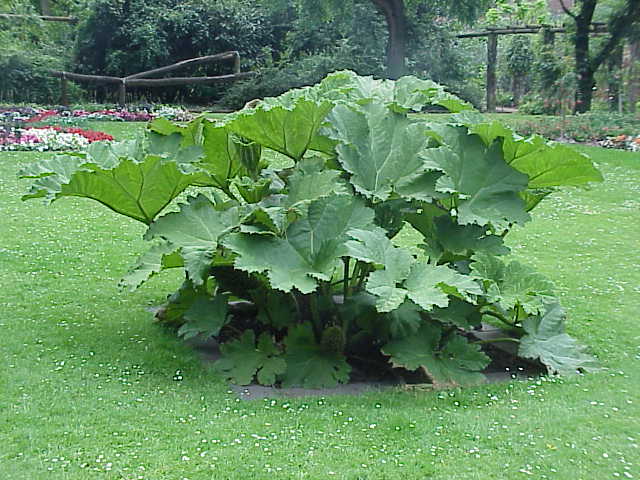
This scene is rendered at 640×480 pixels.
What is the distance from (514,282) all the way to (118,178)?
222 cm

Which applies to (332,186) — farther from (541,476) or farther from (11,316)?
(11,316)

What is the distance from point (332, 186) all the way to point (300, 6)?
60.2 feet

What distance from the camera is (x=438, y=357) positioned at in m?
4.14

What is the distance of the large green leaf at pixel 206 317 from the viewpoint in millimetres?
4156

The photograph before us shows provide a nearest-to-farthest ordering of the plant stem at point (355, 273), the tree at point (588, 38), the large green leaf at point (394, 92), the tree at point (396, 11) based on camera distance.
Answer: the plant stem at point (355, 273)
the large green leaf at point (394, 92)
the tree at point (588, 38)
the tree at point (396, 11)

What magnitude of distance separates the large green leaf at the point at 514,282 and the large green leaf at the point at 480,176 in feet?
0.96

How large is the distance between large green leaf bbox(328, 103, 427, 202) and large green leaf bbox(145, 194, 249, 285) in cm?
69

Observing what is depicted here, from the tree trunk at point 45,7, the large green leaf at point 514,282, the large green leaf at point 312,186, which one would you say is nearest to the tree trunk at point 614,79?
the large green leaf at point 514,282

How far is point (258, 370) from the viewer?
4.20m

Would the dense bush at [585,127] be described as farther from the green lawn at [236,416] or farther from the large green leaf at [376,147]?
the large green leaf at [376,147]

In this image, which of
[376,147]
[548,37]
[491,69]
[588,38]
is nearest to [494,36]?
[491,69]

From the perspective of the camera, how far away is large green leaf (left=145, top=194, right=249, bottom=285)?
3.88 meters

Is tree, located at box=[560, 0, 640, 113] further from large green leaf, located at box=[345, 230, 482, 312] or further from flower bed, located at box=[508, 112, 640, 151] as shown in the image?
large green leaf, located at box=[345, 230, 482, 312]

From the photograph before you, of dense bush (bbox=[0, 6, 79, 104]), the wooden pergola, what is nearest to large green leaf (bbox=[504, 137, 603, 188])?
dense bush (bbox=[0, 6, 79, 104])
